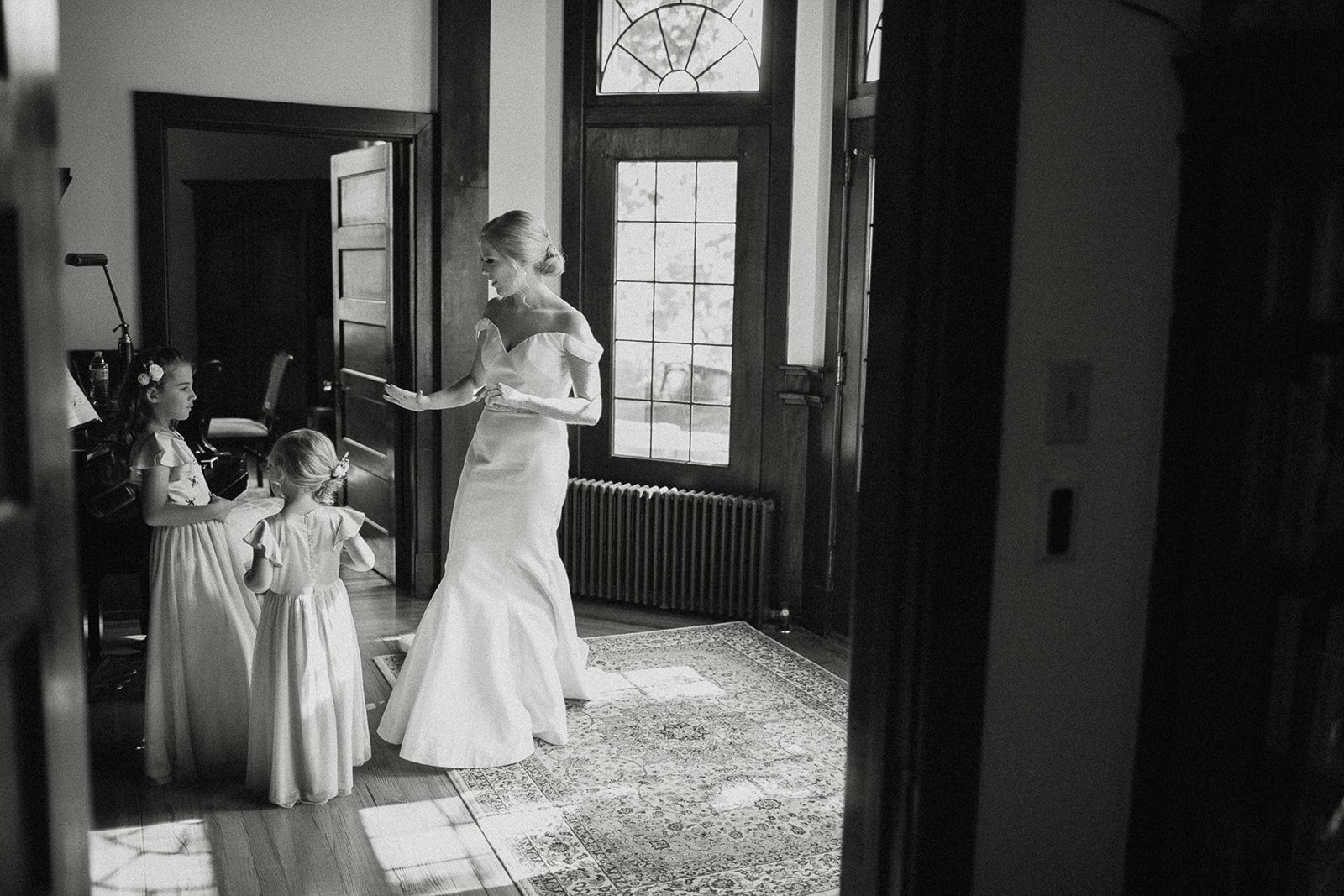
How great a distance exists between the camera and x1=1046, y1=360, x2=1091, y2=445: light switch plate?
200cm

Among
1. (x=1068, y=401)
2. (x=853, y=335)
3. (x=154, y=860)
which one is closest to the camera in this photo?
(x=1068, y=401)

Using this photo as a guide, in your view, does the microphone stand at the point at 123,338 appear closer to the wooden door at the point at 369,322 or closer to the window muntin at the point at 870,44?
the wooden door at the point at 369,322

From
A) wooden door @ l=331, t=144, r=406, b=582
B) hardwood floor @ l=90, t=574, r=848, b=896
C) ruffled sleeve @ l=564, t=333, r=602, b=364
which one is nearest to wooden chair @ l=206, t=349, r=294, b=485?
wooden door @ l=331, t=144, r=406, b=582

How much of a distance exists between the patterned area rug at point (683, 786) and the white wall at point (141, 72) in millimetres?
2089

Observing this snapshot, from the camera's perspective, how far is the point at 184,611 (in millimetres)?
3818

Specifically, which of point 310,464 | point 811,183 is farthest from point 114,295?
point 811,183

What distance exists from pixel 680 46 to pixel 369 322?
6.71ft

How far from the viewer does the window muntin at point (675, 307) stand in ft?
19.3

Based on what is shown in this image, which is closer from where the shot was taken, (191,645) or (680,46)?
(191,645)

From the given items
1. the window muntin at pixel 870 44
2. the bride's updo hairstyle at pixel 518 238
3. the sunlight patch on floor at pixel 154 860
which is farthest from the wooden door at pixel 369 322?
the sunlight patch on floor at pixel 154 860

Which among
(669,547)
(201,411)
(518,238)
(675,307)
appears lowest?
(669,547)

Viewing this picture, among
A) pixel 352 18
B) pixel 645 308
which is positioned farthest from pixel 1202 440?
pixel 352 18

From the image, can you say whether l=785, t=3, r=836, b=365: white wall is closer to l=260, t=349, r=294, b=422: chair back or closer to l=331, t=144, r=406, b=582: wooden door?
l=331, t=144, r=406, b=582: wooden door

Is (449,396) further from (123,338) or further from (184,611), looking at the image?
(123,338)
